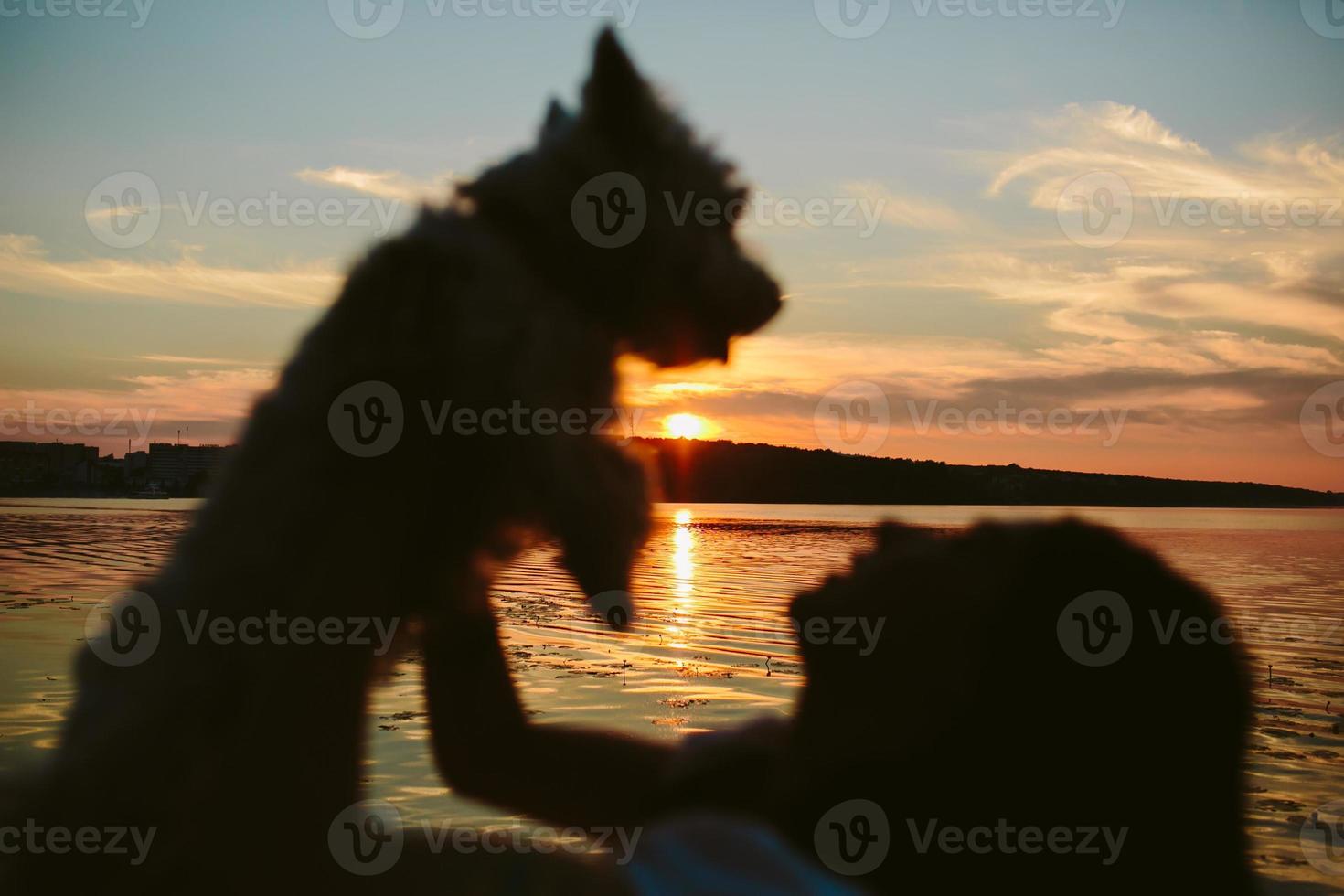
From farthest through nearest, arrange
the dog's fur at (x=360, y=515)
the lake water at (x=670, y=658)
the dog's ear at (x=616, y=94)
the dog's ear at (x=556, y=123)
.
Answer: the lake water at (x=670, y=658) → the dog's ear at (x=556, y=123) → the dog's ear at (x=616, y=94) → the dog's fur at (x=360, y=515)

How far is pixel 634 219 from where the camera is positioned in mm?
2734

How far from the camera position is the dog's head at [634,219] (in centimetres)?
264

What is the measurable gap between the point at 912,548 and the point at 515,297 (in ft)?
4.39

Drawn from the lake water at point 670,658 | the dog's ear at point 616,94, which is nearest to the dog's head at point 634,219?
the dog's ear at point 616,94

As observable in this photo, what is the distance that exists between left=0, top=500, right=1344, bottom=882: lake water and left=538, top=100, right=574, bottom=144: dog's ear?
1.16 m

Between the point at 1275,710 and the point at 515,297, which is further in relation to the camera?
the point at 1275,710

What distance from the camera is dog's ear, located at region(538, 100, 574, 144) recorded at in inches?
107

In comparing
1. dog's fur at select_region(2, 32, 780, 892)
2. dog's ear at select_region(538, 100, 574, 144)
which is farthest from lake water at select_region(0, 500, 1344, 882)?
dog's ear at select_region(538, 100, 574, 144)

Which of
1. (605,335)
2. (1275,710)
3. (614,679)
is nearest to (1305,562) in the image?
(1275,710)

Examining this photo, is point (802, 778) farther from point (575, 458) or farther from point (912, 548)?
point (575, 458)

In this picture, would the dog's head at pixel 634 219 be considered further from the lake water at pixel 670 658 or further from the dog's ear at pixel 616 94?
the lake water at pixel 670 658

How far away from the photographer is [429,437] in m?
2.35

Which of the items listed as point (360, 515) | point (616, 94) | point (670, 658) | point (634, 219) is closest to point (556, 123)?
point (616, 94)

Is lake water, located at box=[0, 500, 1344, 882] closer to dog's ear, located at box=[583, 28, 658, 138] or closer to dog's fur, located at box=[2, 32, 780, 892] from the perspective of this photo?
dog's fur, located at box=[2, 32, 780, 892]
